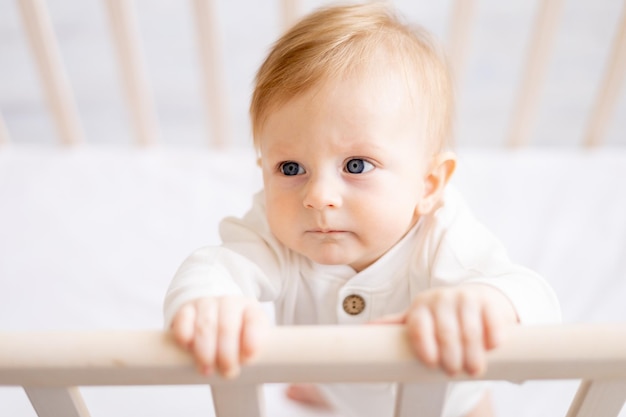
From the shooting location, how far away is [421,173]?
73cm

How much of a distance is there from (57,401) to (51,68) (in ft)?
2.91

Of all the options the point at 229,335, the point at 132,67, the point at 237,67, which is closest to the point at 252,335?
the point at 229,335

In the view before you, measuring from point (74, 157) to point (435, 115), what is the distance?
2.92 ft

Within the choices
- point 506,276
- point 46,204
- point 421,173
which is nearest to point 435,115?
point 421,173

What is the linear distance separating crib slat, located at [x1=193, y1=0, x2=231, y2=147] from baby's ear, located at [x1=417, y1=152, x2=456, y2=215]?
0.60m

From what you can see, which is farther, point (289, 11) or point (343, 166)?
point (289, 11)

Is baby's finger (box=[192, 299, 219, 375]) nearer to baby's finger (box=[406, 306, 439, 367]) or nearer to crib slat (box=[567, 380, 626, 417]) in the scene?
baby's finger (box=[406, 306, 439, 367])

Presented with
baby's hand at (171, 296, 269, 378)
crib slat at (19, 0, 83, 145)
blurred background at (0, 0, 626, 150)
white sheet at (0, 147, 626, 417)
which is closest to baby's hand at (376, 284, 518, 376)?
baby's hand at (171, 296, 269, 378)

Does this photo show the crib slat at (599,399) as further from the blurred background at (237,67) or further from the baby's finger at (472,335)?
the blurred background at (237,67)

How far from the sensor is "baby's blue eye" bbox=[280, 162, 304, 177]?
0.69 metres

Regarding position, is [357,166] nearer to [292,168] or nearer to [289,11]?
[292,168]

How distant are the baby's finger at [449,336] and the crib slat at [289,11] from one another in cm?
80

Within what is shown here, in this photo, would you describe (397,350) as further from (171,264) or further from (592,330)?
(171,264)

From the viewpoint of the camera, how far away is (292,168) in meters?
0.69
